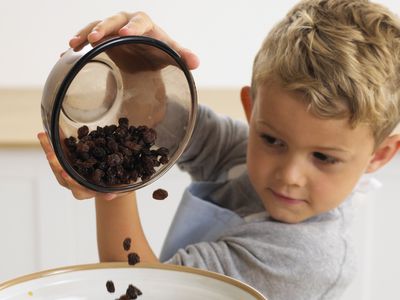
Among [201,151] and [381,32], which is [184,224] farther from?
[381,32]

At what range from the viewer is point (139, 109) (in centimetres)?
85

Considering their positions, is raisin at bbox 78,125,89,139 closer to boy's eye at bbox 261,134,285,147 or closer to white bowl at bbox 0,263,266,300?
white bowl at bbox 0,263,266,300

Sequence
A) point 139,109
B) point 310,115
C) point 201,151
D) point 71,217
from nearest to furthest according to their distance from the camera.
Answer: point 139,109 → point 310,115 → point 201,151 → point 71,217

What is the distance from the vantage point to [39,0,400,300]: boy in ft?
3.33

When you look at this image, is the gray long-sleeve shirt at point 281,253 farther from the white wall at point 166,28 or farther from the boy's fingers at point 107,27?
the white wall at point 166,28

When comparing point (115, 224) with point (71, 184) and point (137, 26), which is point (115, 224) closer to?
point (71, 184)

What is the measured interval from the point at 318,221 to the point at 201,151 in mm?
276

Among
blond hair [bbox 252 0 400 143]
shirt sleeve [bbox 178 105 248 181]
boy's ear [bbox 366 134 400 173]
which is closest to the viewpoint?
blond hair [bbox 252 0 400 143]

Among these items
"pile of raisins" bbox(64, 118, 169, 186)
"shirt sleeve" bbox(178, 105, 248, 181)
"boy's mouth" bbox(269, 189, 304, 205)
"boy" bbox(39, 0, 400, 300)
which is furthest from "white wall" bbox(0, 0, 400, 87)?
"pile of raisins" bbox(64, 118, 169, 186)

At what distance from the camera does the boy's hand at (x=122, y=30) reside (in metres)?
0.78

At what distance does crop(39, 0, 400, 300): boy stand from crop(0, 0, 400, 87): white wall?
1254mm

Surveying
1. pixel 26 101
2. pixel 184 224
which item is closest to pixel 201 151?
pixel 184 224

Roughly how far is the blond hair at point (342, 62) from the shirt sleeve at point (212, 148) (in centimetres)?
21

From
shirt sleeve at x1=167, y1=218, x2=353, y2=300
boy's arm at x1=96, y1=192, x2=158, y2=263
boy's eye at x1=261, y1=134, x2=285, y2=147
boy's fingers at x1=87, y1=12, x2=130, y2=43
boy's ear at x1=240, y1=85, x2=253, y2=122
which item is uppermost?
boy's fingers at x1=87, y1=12, x2=130, y2=43
